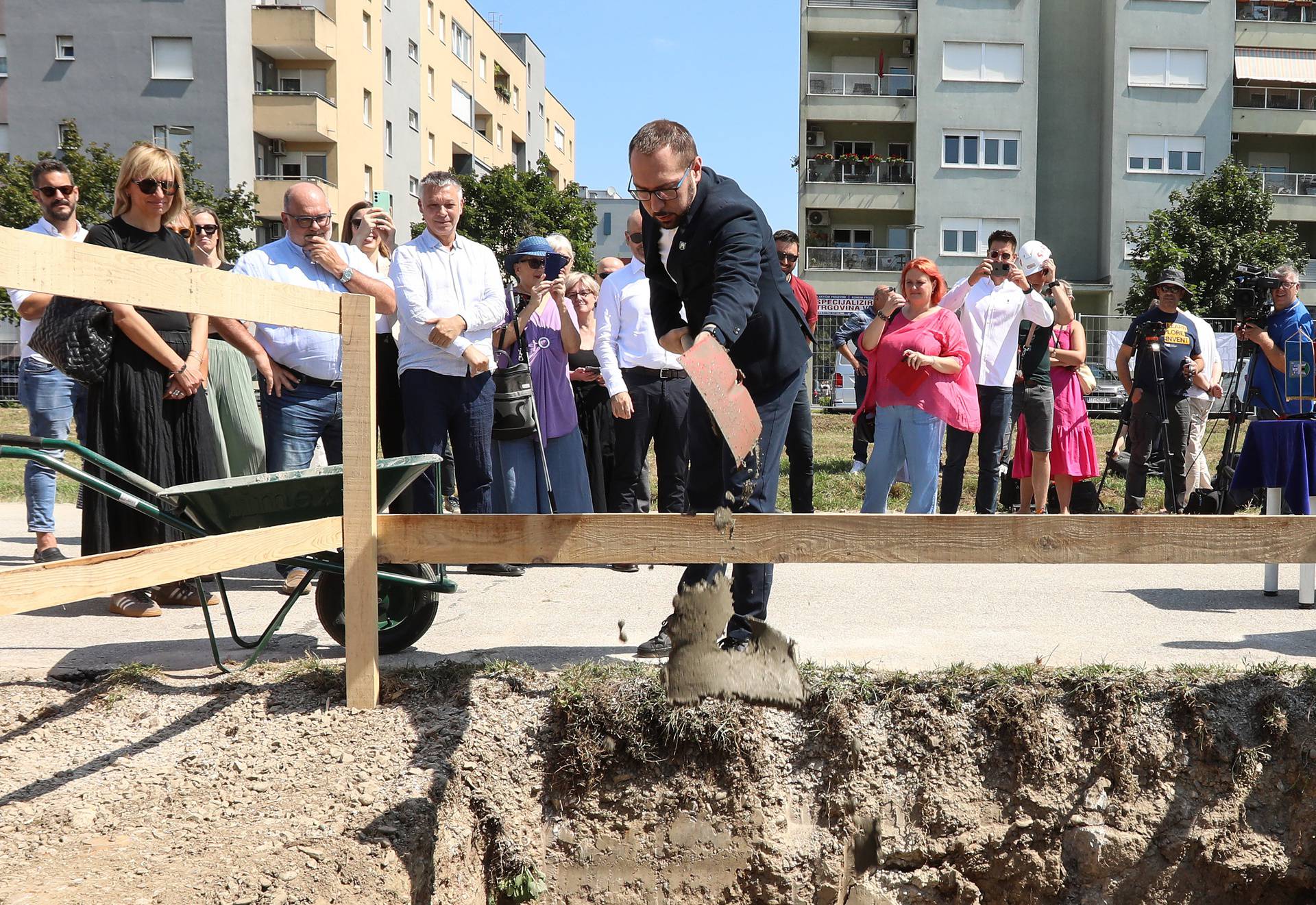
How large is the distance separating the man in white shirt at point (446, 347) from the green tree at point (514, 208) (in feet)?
120

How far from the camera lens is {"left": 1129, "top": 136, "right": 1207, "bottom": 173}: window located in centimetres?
3978

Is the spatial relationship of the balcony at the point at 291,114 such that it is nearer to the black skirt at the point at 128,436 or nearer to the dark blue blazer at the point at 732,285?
the black skirt at the point at 128,436

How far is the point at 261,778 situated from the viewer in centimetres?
345

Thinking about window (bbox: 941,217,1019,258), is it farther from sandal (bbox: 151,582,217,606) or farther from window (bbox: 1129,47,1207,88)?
sandal (bbox: 151,582,217,606)

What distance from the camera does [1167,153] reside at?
131 feet

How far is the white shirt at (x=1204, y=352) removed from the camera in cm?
894

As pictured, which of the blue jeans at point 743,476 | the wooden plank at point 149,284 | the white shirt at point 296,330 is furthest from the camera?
the white shirt at point 296,330

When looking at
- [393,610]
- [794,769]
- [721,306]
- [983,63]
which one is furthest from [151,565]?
[983,63]

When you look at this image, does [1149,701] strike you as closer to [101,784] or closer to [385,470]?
[385,470]

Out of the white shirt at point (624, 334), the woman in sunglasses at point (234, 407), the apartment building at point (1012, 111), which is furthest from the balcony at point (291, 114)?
the white shirt at point (624, 334)

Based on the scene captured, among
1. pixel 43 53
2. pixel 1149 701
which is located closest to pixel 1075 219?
pixel 43 53

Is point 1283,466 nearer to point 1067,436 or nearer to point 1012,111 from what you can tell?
point 1067,436

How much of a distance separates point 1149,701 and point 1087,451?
4961 millimetres

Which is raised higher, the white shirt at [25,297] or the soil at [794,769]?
the white shirt at [25,297]
